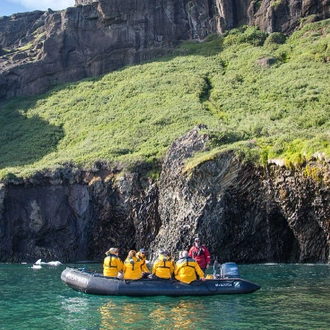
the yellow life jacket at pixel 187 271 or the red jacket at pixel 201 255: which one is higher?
the red jacket at pixel 201 255

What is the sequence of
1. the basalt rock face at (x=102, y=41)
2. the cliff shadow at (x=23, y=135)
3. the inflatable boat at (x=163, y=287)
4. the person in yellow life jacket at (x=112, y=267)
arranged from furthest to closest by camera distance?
1. the basalt rock face at (x=102, y=41)
2. the cliff shadow at (x=23, y=135)
3. the person in yellow life jacket at (x=112, y=267)
4. the inflatable boat at (x=163, y=287)

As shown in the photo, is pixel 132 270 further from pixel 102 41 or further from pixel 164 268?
pixel 102 41

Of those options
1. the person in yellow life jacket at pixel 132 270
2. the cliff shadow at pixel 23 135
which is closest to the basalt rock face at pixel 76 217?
the cliff shadow at pixel 23 135

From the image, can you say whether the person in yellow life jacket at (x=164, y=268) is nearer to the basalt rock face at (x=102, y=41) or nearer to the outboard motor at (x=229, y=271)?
the outboard motor at (x=229, y=271)

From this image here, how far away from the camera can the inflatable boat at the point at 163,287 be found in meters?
25.0

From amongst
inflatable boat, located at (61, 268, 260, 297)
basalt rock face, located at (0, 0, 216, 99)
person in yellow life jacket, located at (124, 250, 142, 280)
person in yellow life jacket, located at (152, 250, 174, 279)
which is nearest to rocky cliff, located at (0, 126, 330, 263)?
inflatable boat, located at (61, 268, 260, 297)

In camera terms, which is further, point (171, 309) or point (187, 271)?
point (187, 271)

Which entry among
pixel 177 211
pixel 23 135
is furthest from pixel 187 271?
pixel 23 135

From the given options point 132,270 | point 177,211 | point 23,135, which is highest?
point 23,135

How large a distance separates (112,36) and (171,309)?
74973mm

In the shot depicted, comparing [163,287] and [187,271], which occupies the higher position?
[187,271]

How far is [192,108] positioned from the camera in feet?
220

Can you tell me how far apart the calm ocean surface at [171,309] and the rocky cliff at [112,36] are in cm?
6596

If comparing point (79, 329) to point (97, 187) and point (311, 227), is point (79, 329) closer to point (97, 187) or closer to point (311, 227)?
point (311, 227)
